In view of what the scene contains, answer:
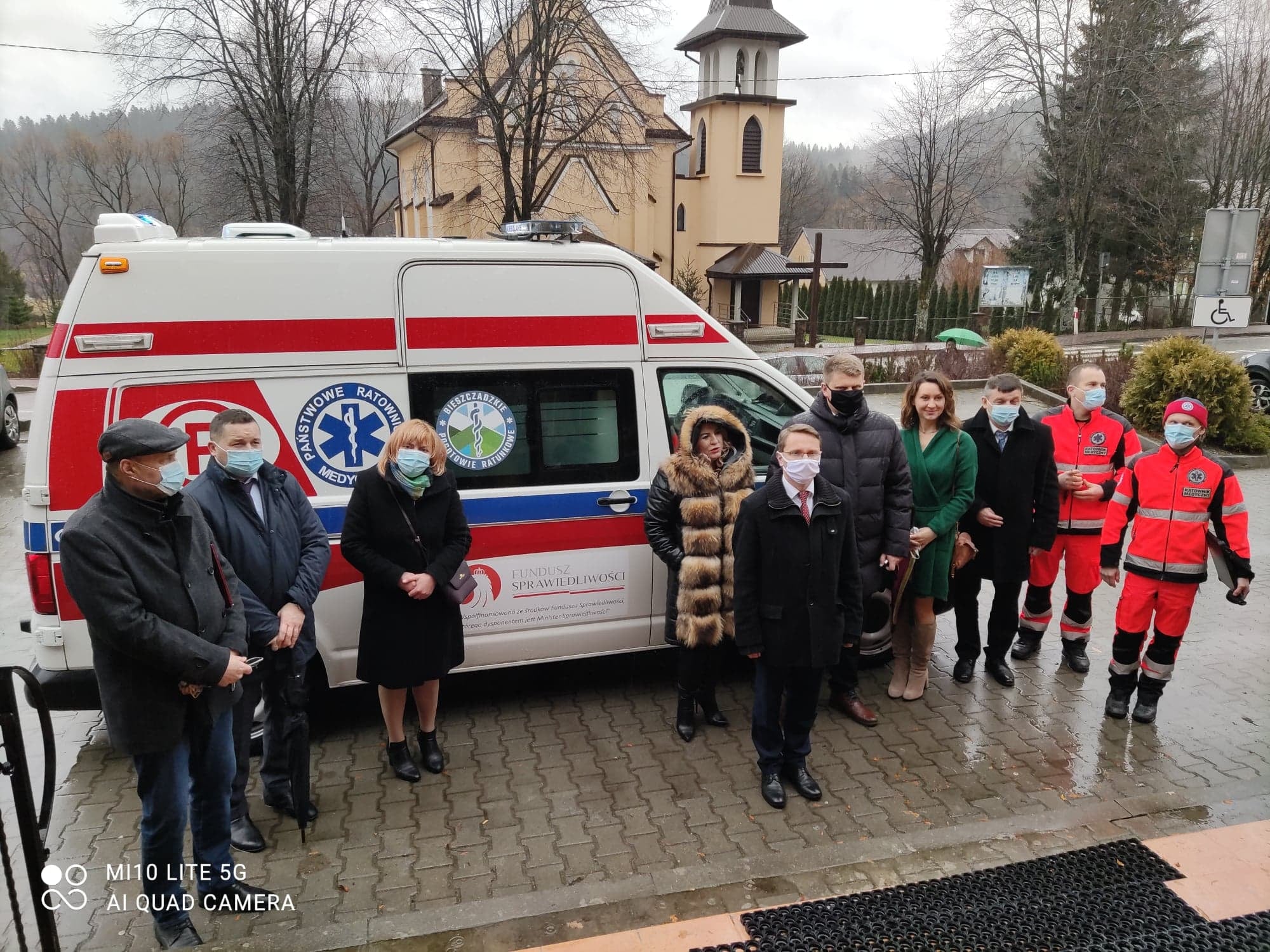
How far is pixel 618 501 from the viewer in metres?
4.80

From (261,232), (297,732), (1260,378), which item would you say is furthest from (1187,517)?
(1260,378)

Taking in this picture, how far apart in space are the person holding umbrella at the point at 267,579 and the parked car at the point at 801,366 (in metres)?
12.7

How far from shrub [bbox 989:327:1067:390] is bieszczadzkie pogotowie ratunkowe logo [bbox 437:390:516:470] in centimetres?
1532

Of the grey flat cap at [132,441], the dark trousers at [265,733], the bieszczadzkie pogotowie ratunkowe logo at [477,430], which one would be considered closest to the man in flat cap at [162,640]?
the grey flat cap at [132,441]

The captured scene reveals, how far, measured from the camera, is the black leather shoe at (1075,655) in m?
5.69

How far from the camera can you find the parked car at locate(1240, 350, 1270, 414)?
13.9m

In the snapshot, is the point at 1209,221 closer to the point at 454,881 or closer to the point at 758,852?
the point at 758,852

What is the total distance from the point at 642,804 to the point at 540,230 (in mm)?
3199

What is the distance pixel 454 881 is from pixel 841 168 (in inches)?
3855

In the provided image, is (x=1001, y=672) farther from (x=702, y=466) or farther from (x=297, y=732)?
(x=297, y=732)

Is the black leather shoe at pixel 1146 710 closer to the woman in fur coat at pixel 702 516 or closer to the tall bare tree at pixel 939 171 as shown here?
the woman in fur coat at pixel 702 516

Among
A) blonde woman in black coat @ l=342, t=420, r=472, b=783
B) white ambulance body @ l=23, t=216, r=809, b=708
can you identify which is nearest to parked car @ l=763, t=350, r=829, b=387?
white ambulance body @ l=23, t=216, r=809, b=708

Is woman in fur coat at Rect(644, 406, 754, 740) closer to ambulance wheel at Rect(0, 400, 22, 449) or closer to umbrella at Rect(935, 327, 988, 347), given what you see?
ambulance wheel at Rect(0, 400, 22, 449)

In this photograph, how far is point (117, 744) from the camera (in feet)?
9.60
